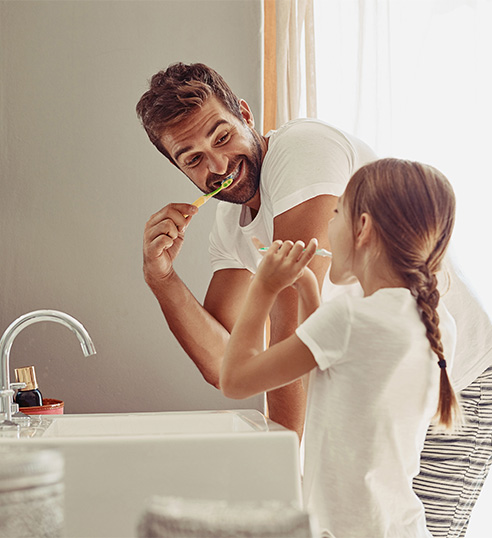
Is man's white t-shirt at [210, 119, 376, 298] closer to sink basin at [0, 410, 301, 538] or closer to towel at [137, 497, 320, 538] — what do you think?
sink basin at [0, 410, 301, 538]

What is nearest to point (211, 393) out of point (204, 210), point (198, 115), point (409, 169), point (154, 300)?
point (154, 300)

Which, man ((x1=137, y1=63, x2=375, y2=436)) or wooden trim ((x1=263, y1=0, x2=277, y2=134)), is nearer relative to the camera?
man ((x1=137, y1=63, x2=375, y2=436))

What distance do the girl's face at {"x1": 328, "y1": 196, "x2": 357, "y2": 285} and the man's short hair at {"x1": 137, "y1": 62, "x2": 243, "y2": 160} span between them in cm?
43

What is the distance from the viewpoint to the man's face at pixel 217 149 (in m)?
1.08

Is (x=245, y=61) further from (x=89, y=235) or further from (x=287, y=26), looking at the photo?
(x=89, y=235)

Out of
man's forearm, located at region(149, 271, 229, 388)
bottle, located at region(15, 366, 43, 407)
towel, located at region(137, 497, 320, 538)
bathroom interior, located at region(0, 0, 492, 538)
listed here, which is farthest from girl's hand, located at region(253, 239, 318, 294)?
bathroom interior, located at region(0, 0, 492, 538)

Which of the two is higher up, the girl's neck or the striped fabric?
the girl's neck

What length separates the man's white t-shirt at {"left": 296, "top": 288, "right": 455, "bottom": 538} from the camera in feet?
2.21

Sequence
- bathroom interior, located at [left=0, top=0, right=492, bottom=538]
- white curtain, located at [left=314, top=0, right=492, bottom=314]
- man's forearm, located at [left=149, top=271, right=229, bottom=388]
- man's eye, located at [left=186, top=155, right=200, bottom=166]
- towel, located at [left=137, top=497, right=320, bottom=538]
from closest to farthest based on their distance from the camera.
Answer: towel, located at [left=137, top=497, right=320, bottom=538] < man's eye, located at [left=186, top=155, right=200, bottom=166] < man's forearm, located at [left=149, top=271, right=229, bottom=388] < white curtain, located at [left=314, top=0, right=492, bottom=314] < bathroom interior, located at [left=0, top=0, right=492, bottom=538]

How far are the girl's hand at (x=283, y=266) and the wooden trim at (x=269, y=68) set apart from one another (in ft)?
2.93

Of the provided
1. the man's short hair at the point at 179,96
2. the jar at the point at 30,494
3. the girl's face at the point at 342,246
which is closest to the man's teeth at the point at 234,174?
the man's short hair at the point at 179,96

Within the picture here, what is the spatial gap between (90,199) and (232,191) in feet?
1.66

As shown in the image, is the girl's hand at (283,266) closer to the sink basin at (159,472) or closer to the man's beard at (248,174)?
the sink basin at (159,472)

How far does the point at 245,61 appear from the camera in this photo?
5.08 feet
